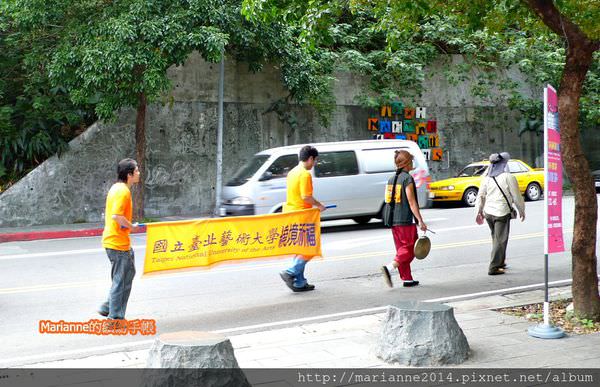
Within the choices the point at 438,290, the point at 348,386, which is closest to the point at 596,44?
the point at 438,290

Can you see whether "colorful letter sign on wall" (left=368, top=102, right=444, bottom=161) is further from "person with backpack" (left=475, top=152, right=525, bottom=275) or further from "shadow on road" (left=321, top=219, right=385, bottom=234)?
"person with backpack" (left=475, top=152, right=525, bottom=275)

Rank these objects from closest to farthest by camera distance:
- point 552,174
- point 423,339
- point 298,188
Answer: point 423,339
point 552,174
point 298,188

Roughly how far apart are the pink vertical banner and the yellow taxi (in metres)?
15.2

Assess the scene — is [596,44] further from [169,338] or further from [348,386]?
[169,338]

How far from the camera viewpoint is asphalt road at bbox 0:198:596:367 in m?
7.66

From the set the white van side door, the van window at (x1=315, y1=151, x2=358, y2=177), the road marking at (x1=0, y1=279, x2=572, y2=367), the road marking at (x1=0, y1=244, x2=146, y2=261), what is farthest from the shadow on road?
the road marking at (x1=0, y1=279, x2=572, y2=367)

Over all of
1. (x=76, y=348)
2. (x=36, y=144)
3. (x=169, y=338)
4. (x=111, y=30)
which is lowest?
(x=76, y=348)

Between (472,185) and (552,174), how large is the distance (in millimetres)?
15790

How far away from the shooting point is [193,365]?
4.64 meters

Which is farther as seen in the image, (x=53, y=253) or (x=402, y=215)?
(x=53, y=253)

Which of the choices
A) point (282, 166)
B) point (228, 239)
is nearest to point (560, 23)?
point (228, 239)

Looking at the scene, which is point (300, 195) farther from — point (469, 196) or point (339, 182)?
point (469, 196)

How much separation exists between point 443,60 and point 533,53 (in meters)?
3.55

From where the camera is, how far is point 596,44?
7.55 meters
